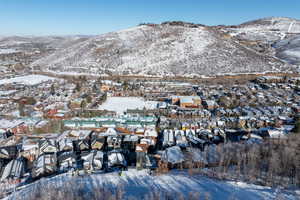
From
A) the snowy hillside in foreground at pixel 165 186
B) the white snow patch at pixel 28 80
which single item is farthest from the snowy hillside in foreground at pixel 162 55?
the snowy hillside in foreground at pixel 165 186

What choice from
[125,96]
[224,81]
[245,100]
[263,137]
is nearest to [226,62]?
[224,81]

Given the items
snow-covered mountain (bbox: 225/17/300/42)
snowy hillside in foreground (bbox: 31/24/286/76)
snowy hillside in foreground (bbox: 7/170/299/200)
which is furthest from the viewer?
snow-covered mountain (bbox: 225/17/300/42)

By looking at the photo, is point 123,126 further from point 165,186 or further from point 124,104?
point 165,186

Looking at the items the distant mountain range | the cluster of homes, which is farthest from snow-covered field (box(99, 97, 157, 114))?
the distant mountain range

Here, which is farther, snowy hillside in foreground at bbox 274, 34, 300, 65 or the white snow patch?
snowy hillside in foreground at bbox 274, 34, 300, 65

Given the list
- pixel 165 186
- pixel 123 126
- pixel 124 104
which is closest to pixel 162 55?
pixel 124 104

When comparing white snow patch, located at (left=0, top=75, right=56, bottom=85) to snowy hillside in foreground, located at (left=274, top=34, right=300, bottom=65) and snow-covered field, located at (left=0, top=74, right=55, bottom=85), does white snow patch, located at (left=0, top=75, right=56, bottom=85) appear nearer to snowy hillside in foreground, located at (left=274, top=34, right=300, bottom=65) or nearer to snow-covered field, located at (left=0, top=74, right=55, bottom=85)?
snow-covered field, located at (left=0, top=74, right=55, bottom=85)

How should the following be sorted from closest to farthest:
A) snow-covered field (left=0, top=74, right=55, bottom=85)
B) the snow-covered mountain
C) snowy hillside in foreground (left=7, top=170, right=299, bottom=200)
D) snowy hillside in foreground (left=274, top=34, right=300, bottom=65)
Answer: snowy hillside in foreground (left=7, top=170, right=299, bottom=200) → snow-covered field (left=0, top=74, right=55, bottom=85) → snowy hillside in foreground (left=274, top=34, right=300, bottom=65) → the snow-covered mountain
